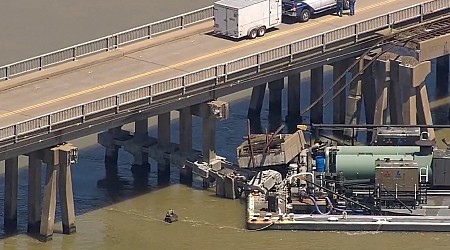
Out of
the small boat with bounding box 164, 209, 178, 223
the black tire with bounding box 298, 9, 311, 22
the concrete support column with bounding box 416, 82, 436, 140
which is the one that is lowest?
the small boat with bounding box 164, 209, 178, 223

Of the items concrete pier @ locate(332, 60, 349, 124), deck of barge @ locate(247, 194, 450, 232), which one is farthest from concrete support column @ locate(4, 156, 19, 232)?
concrete pier @ locate(332, 60, 349, 124)

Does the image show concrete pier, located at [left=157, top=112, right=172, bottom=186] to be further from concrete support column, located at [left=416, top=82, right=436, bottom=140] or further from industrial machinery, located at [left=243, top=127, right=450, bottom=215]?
concrete support column, located at [left=416, top=82, right=436, bottom=140]

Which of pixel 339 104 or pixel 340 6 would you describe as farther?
pixel 340 6

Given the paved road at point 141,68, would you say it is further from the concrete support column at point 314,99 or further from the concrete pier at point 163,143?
the concrete support column at point 314,99

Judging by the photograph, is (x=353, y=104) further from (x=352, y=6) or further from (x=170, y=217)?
(x=170, y=217)

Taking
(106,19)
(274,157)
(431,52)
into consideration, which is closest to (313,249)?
(274,157)

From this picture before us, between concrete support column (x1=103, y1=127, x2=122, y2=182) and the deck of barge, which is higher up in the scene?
concrete support column (x1=103, y1=127, x2=122, y2=182)

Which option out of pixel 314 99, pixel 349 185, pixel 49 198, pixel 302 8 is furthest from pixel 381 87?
pixel 49 198
